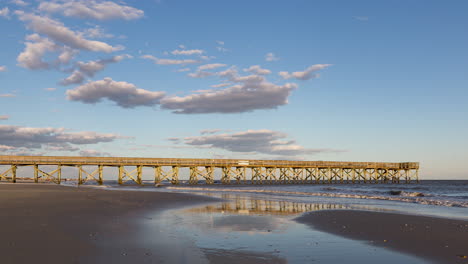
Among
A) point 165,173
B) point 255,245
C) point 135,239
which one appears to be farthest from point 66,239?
point 165,173

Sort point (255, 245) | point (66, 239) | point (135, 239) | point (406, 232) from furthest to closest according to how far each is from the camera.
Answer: point (406, 232) < point (135, 239) < point (255, 245) < point (66, 239)

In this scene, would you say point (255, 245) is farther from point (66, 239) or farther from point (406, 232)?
point (406, 232)

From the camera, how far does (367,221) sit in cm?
1234

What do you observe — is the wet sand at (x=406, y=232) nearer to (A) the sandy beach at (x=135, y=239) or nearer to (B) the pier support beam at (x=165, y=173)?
(A) the sandy beach at (x=135, y=239)

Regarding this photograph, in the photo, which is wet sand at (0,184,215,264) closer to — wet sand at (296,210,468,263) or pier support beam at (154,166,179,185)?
wet sand at (296,210,468,263)

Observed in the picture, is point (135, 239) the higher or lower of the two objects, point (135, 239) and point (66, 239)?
the lower

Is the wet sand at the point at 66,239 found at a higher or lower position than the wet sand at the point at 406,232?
higher

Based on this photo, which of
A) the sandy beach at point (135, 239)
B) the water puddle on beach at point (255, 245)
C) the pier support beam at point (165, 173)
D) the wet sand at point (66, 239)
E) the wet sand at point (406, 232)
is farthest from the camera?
the pier support beam at point (165, 173)

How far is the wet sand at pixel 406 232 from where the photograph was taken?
25.2 ft

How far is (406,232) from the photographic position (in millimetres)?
10078

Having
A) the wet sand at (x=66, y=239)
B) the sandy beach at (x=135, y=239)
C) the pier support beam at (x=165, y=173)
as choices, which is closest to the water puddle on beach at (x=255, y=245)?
the sandy beach at (x=135, y=239)

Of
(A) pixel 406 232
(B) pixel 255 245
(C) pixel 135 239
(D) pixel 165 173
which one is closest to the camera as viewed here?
(B) pixel 255 245

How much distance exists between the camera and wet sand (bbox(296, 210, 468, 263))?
7.69 m

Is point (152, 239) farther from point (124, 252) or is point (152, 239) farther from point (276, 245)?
point (276, 245)
